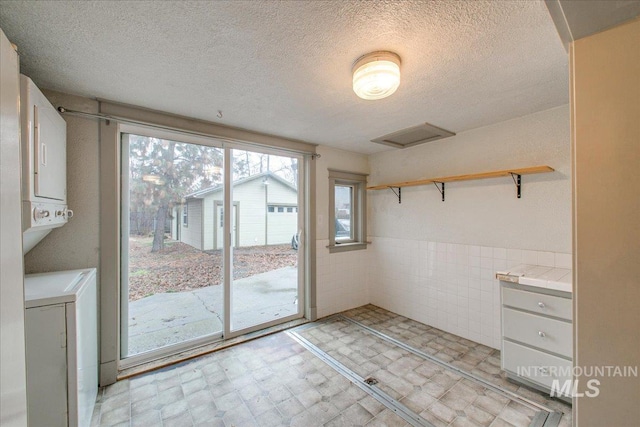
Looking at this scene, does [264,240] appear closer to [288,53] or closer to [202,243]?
[202,243]

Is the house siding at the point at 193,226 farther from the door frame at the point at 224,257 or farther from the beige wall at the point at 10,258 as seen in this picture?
the beige wall at the point at 10,258

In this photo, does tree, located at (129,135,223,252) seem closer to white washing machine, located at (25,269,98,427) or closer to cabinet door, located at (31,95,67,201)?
cabinet door, located at (31,95,67,201)

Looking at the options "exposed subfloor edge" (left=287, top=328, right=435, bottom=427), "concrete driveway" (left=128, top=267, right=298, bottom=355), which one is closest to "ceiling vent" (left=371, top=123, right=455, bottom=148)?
"concrete driveway" (left=128, top=267, right=298, bottom=355)

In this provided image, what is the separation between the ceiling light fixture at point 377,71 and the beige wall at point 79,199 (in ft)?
Answer: 6.89

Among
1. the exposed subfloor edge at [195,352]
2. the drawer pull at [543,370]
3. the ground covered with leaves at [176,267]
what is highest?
the ground covered with leaves at [176,267]

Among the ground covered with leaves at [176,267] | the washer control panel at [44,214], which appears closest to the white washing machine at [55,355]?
the washer control panel at [44,214]

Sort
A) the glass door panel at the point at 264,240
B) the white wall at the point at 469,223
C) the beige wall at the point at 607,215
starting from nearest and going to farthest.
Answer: the beige wall at the point at 607,215 < the white wall at the point at 469,223 < the glass door panel at the point at 264,240

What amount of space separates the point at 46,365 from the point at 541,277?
3146mm

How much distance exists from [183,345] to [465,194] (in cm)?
333

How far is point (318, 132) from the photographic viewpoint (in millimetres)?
2896

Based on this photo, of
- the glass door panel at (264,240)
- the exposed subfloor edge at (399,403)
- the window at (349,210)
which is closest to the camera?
the exposed subfloor edge at (399,403)

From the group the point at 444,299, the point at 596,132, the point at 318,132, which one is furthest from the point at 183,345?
the point at 596,132

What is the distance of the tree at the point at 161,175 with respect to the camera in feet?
7.65

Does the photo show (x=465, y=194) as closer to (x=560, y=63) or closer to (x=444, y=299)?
(x=444, y=299)
